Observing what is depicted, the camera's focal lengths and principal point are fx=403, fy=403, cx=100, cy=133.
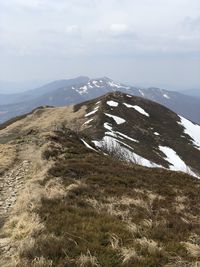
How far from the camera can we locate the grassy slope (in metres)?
10.2

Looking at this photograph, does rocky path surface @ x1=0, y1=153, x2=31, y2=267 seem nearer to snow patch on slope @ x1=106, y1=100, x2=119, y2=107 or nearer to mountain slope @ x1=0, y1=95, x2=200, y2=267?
mountain slope @ x1=0, y1=95, x2=200, y2=267

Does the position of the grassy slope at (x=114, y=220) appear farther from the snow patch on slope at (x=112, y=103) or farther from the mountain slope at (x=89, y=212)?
the snow patch on slope at (x=112, y=103)

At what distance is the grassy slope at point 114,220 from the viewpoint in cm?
1024

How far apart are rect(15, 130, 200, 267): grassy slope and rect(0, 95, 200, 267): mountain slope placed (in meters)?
0.03

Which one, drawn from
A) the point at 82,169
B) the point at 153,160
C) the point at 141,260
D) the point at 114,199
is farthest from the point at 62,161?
the point at 153,160

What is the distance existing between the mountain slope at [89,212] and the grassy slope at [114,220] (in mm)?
26

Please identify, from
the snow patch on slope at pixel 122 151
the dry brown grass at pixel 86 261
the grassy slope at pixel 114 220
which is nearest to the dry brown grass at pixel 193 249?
→ the grassy slope at pixel 114 220

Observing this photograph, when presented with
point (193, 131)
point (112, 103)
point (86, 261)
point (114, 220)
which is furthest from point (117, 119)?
point (86, 261)

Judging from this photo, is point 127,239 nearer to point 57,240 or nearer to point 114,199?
point 57,240

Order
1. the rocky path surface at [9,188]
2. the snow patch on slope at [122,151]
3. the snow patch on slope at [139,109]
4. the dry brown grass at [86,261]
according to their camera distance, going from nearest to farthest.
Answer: the dry brown grass at [86,261], the rocky path surface at [9,188], the snow patch on slope at [122,151], the snow patch on slope at [139,109]

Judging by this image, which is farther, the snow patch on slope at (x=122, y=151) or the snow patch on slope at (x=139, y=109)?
the snow patch on slope at (x=139, y=109)

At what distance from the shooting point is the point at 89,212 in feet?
47.3

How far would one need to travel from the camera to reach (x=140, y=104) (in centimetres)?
10506

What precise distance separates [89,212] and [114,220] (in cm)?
118
